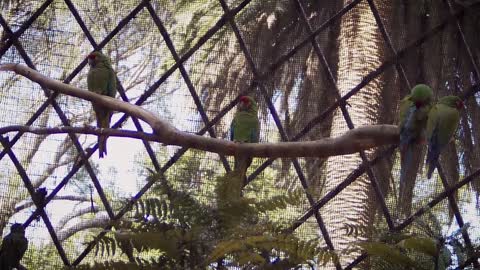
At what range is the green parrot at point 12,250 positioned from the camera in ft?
23.9

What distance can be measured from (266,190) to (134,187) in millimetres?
1449

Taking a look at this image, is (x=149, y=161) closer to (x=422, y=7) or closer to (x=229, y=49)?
(x=229, y=49)

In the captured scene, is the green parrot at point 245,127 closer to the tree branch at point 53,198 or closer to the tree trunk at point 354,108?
the tree trunk at point 354,108

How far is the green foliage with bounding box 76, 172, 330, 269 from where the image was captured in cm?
501

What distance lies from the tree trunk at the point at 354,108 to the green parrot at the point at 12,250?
321 centimetres

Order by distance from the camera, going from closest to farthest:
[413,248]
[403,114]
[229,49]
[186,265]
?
[186,265], [403,114], [413,248], [229,49]

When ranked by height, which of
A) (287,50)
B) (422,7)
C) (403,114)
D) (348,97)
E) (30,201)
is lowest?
(30,201)

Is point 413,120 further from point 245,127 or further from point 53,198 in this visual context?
point 53,198

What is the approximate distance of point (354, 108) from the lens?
909cm

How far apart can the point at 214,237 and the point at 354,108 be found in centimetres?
408

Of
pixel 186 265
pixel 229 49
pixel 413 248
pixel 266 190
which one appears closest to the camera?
pixel 186 265

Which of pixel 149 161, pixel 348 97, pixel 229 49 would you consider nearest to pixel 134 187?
pixel 149 161

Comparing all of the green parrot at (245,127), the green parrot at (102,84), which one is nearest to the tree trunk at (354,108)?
the green parrot at (245,127)

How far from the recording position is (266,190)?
28.0ft
